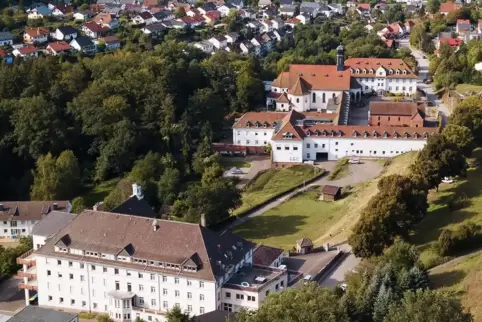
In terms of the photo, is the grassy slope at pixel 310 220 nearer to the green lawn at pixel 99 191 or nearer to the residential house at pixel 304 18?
the green lawn at pixel 99 191

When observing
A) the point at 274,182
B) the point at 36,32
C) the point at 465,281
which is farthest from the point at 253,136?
the point at 36,32

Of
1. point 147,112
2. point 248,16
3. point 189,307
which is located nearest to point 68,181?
point 147,112

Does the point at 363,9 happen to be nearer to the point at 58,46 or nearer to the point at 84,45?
the point at 84,45

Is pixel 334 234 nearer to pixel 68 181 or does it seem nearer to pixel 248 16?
pixel 68 181

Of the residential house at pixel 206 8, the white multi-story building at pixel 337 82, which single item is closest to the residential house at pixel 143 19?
the residential house at pixel 206 8

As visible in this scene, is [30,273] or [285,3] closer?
[30,273]

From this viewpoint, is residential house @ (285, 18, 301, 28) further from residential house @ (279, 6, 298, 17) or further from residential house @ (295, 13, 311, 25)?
residential house @ (279, 6, 298, 17)

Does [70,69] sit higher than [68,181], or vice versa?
[70,69]
